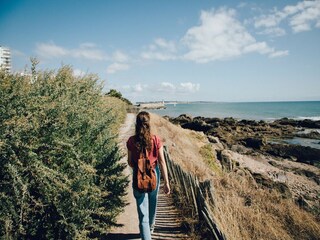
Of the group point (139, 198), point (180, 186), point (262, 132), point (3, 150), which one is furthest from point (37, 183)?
point (262, 132)

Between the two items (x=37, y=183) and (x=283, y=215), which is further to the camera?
(x=283, y=215)

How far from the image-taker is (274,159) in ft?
78.3

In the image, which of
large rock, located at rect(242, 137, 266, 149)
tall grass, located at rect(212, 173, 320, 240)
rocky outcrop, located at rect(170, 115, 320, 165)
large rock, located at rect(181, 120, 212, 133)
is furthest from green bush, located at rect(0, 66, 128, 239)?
large rock, located at rect(181, 120, 212, 133)

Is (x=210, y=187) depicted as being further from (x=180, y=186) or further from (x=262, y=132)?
(x=262, y=132)

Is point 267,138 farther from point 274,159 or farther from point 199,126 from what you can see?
point 274,159

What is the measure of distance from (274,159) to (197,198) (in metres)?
20.3

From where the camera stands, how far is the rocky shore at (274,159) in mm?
14880

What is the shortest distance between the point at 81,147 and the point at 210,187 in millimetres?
2413

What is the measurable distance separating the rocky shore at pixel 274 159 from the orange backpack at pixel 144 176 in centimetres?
535

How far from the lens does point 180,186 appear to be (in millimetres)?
7070

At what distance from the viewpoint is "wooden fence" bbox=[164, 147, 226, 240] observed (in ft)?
15.4

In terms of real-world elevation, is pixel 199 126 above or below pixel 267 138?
above

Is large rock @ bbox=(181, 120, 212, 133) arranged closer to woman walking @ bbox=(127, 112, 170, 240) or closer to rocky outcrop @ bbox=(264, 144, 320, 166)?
rocky outcrop @ bbox=(264, 144, 320, 166)

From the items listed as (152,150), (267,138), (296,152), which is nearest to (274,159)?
(296,152)
